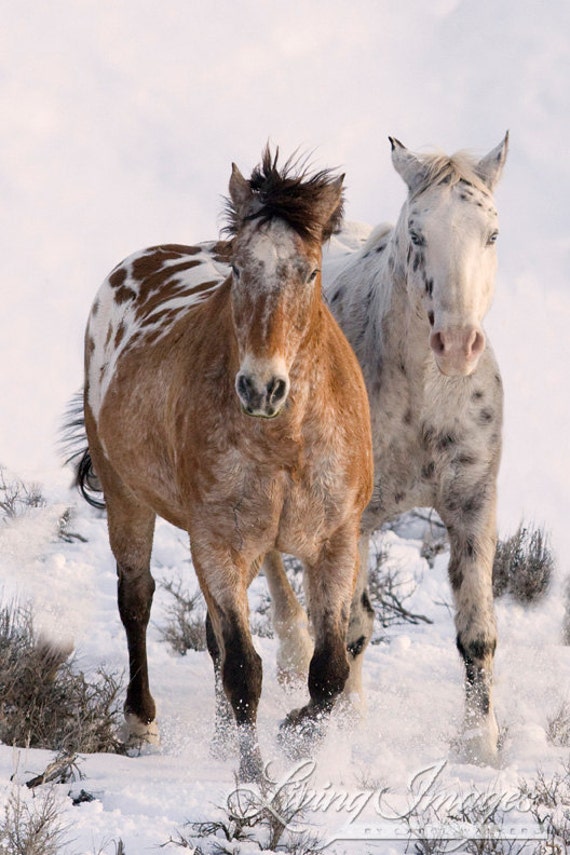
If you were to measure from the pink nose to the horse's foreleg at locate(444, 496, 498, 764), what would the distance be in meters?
1.03

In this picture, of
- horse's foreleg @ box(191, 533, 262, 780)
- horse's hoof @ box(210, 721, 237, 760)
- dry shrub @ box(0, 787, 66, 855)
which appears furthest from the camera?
horse's hoof @ box(210, 721, 237, 760)

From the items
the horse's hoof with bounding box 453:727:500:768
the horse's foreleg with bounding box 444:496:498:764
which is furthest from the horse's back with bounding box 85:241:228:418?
the horse's hoof with bounding box 453:727:500:768

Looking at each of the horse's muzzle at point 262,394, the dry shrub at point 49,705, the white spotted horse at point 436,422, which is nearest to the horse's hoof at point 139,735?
the dry shrub at point 49,705

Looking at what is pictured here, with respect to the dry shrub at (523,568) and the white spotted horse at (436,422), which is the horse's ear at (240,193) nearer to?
the white spotted horse at (436,422)

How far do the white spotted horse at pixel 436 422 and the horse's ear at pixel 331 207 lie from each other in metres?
0.63

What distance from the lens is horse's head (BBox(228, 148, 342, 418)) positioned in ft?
12.1

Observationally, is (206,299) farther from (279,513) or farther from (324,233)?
(279,513)

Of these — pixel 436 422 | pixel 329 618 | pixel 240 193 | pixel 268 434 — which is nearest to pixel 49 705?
pixel 329 618

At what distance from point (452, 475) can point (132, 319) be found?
68.9 inches

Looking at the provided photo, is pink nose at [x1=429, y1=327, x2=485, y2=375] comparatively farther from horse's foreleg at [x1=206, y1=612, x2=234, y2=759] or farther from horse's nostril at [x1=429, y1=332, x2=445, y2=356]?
horse's foreleg at [x1=206, y1=612, x2=234, y2=759]

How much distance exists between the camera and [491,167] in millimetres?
5008

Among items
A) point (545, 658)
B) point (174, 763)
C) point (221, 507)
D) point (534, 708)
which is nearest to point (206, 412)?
point (221, 507)

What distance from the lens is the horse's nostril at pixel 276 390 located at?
3652 millimetres

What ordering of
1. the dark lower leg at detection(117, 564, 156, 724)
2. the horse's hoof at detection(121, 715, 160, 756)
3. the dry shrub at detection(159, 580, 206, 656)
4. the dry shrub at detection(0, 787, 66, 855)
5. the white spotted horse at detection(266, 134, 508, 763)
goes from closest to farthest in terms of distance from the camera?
the dry shrub at detection(0, 787, 66, 855), the white spotted horse at detection(266, 134, 508, 763), the horse's hoof at detection(121, 715, 160, 756), the dark lower leg at detection(117, 564, 156, 724), the dry shrub at detection(159, 580, 206, 656)
